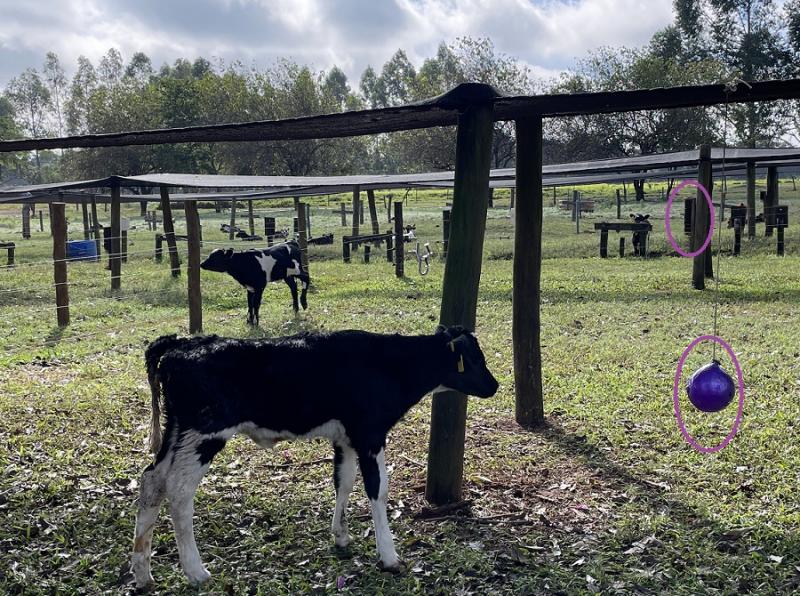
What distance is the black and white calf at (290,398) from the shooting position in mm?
4133

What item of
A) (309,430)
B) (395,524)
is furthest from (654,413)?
(309,430)

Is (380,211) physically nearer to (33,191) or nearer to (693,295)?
(33,191)

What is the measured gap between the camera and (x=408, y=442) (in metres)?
6.38

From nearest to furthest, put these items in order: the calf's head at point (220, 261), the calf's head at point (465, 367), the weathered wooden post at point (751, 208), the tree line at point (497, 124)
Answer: the calf's head at point (465, 367)
the calf's head at point (220, 261)
the weathered wooden post at point (751, 208)
the tree line at point (497, 124)

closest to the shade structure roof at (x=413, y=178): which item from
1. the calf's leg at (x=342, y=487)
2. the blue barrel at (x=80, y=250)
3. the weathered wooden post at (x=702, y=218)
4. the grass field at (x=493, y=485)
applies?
the weathered wooden post at (x=702, y=218)

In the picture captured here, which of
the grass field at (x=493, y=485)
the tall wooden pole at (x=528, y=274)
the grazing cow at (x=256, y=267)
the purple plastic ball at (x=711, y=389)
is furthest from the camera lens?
the grazing cow at (x=256, y=267)

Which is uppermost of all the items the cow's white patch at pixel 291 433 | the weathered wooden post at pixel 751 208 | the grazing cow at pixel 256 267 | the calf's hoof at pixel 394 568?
the weathered wooden post at pixel 751 208

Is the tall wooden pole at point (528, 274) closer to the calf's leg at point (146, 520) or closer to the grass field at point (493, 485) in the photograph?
the grass field at point (493, 485)

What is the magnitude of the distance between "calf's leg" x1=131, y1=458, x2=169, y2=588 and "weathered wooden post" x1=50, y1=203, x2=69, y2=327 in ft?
26.6

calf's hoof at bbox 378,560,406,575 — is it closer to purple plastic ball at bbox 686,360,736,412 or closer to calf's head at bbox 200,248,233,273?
purple plastic ball at bbox 686,360,736,412

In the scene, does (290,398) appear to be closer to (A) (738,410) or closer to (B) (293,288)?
(A) (738,410)

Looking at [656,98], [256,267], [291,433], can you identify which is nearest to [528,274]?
[656,98]

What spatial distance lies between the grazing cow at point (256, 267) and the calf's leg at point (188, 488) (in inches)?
304

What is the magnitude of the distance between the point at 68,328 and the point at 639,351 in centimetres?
790
